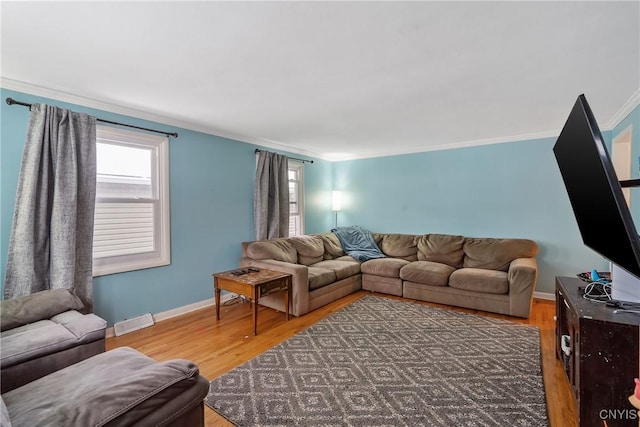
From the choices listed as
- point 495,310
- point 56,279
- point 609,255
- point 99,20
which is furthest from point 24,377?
point 495,310

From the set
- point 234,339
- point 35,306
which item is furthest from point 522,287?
point 35,306

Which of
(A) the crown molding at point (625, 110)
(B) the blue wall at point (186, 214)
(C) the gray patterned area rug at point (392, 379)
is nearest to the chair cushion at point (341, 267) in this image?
(C) the gray patterned area rug at point (392, 379)

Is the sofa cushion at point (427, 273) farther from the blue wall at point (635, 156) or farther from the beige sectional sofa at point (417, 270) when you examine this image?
the blue wall at point (635, 156)

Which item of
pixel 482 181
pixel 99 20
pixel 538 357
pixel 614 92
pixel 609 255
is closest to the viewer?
pixel 609 255

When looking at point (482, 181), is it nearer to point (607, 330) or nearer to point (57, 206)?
point (607, 330)

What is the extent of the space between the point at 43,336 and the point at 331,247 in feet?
11.5

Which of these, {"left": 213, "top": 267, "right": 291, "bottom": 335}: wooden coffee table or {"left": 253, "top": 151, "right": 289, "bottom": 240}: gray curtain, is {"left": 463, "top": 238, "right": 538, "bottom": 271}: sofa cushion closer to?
{"left": 213, "top": 267, "right": 291, "bottom": 335}: wooden coffee table

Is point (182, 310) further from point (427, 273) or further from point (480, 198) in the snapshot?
point (480, 198)

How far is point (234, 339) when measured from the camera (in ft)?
9.04

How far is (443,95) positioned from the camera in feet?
8.58

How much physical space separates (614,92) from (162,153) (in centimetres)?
441

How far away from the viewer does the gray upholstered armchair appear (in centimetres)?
163

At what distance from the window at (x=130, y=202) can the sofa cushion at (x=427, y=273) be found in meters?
3.00

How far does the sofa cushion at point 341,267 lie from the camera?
395 cm
